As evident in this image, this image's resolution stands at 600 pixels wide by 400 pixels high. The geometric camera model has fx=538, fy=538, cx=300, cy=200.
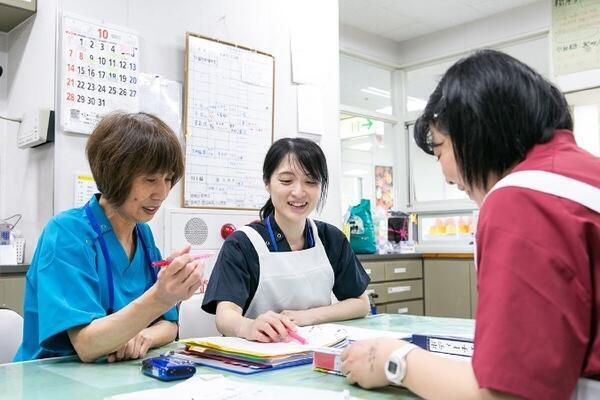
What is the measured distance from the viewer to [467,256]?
399 cm

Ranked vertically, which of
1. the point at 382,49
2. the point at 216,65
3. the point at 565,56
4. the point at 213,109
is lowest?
the point at 213,109

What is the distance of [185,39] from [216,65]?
0.19 m

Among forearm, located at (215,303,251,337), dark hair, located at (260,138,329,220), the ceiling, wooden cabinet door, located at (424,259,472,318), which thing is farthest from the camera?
the ceiling

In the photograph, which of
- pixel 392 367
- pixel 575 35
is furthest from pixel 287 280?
pixel 575 35

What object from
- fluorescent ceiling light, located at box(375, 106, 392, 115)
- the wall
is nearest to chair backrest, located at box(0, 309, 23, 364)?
the wall

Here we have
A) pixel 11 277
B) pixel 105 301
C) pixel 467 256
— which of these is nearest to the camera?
pixel 105 301

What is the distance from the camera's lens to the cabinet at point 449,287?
396 centimetres

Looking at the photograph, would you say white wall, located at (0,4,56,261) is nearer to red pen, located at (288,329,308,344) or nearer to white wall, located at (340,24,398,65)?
red pen, located at (288,329,308,344)

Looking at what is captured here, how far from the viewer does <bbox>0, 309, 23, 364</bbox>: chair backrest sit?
4.47ft

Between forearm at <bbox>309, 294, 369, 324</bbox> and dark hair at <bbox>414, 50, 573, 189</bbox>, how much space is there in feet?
3.07

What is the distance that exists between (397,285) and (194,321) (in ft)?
8.45

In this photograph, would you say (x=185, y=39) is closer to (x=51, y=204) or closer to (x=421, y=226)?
(x=51, y=204)

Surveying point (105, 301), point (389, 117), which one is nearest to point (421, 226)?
point (389, 117)

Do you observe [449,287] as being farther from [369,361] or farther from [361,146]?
[369,361]
